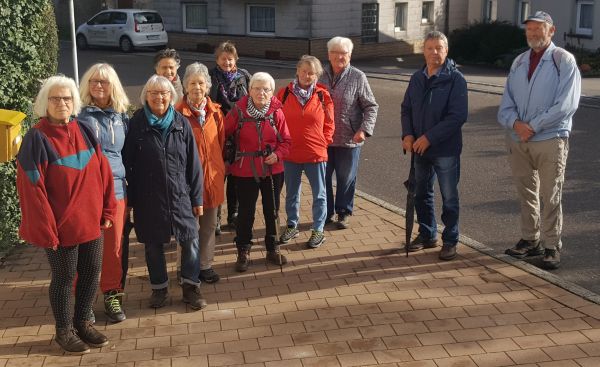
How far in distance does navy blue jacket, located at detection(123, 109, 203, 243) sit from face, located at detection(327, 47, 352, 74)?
2.26 meters

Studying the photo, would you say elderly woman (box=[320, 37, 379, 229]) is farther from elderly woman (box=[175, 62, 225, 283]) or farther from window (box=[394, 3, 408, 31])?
window (box=[394, 3, 408, 31])

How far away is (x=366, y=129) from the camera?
803cm

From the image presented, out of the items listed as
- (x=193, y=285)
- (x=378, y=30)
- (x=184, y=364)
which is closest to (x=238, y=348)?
(x=184, y=364)

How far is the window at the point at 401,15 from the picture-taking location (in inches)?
1201

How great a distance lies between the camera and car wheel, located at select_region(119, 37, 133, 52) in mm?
30672

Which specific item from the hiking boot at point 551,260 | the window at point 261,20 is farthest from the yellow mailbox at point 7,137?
the window at point 261,20

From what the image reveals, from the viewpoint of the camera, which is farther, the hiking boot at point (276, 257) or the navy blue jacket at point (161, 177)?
the hiking boot at point (276, 257)

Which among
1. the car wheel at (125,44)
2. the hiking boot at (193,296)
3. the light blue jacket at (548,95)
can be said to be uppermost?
the light blue jacket at (548,95)

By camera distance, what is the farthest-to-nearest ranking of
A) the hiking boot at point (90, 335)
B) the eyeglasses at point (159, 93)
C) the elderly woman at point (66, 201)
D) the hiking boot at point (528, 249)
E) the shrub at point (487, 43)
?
the shrub at point (487, 43) → the hiking boot at point (528, 249) → the eyeglasses at point (159, 93) → the hiking boot at point (90, 335) → the elderly woman at point (66, 201)

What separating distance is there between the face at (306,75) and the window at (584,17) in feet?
68.1

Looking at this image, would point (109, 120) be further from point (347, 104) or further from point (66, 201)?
point (347, 104)

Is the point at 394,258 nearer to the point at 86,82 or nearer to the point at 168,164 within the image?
the point at 168,164

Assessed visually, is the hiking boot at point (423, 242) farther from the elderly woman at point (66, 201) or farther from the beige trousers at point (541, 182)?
the elderly woman at point (66, 201)

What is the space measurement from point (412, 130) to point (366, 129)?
64 cm
